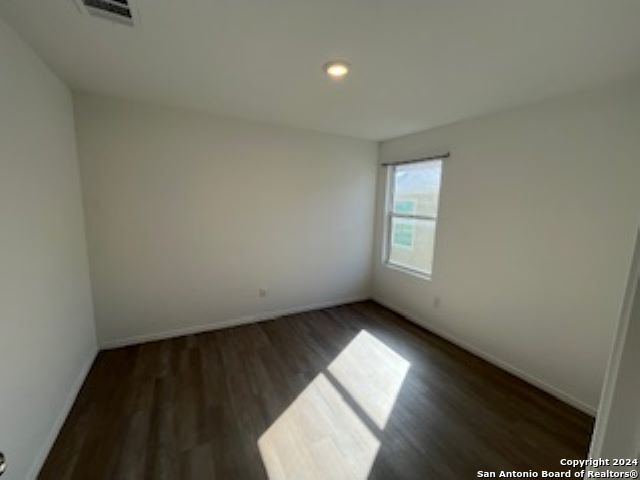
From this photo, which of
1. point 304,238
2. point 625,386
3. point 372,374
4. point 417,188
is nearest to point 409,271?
point 417,188

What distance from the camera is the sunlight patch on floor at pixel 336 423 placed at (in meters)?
1.60

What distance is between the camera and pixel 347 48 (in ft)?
5.11

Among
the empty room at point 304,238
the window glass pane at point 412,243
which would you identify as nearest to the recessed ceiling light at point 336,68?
the empty room at point 304,238

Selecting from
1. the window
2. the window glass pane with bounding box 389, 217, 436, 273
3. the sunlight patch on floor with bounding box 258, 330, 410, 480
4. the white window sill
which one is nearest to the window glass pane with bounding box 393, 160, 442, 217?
the window

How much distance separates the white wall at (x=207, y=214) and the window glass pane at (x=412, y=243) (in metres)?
0.53

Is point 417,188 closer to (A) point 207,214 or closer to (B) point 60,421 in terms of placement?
(A) point 207,214

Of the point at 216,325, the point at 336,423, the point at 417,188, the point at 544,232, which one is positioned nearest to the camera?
the point at 336,423

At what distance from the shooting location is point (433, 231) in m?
3.30

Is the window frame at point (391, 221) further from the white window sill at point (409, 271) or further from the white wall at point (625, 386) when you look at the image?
the white wall at point (625, 386)

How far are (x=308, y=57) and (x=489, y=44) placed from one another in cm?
98

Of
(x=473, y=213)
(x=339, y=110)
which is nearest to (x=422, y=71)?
(x=339, y=110)

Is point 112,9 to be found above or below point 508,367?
above

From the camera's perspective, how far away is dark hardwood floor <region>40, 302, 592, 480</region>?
1.60 meters

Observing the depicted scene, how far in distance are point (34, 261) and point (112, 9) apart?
1397 millimetres
